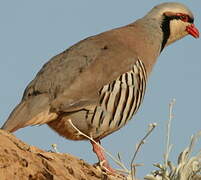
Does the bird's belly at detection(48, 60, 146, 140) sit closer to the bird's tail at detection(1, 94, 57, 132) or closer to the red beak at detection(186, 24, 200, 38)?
the bird's tail at detection(1, 94, 57, 132)

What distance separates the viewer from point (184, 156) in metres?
4.73

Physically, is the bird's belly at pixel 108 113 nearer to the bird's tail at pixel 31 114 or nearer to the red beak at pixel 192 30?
the bird's tail at pixel 31 114

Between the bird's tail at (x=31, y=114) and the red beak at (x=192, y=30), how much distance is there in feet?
11.3

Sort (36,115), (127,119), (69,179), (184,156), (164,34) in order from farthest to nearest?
1. (164,34)
2. (127,119)
3. (36,115)
4. (69,179)
5. (184,156)

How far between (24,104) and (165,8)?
349 centimetres

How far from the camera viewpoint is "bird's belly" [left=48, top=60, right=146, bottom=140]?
820 centimetres

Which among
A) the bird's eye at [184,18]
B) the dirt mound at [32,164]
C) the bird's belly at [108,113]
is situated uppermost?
the dirt mound at [32,164]

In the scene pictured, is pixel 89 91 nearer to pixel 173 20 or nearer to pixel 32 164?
pixel 173 20

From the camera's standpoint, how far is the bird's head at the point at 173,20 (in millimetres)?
10461

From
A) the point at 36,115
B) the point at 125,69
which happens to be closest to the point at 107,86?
the point at 125,69

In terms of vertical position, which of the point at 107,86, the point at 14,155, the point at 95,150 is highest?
the point at 14,155

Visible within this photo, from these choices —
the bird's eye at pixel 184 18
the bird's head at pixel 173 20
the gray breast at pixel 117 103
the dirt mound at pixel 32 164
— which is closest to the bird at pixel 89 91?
the gray breast at pixel 117 103

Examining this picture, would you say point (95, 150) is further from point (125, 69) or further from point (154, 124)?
point (154, 124)

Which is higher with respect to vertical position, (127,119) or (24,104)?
(24,104)
